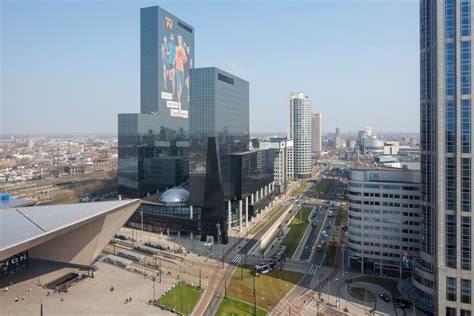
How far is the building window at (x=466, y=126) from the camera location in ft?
140

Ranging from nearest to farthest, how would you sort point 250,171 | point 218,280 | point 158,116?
point 218,280
point 250,171
point 158,116

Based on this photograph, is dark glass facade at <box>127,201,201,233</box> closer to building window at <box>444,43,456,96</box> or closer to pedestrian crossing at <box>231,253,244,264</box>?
pedestrian crossing at <box>231,253,244,264</box>

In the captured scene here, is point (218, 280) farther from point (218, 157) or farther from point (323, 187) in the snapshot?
point (323, 187)

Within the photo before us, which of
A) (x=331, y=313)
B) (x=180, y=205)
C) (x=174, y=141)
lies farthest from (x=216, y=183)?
(x=174, y=141)

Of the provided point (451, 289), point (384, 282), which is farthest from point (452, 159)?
point (384, 282)

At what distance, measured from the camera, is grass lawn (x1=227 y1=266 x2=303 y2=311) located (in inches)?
1981

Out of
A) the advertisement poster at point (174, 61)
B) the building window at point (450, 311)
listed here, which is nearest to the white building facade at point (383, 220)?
the building window at point (450, 311)

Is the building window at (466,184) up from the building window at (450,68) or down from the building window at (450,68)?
down

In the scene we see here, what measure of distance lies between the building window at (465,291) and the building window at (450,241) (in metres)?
2.07

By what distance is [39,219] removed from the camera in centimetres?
5097

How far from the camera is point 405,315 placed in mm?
45781

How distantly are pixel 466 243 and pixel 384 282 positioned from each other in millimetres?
16855

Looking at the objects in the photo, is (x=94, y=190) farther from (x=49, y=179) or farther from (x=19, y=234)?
(x=19, y=234)

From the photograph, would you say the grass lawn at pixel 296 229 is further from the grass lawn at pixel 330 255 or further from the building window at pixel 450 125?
the building window at pixel 450 125
